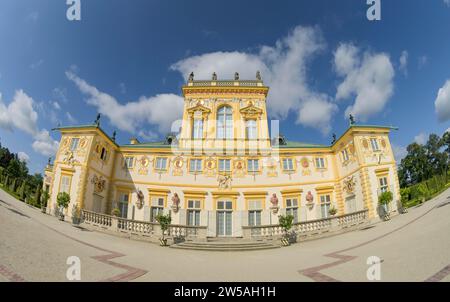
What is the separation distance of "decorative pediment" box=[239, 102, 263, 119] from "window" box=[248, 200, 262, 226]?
10.9 metres

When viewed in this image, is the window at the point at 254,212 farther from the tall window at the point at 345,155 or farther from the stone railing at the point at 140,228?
the tall window at the point at 345,155

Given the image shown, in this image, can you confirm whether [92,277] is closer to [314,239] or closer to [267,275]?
[267,275]

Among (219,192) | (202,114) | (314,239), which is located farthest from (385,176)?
(202,114)

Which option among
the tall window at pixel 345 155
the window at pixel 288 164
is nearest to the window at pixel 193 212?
the window at pixel 288 164

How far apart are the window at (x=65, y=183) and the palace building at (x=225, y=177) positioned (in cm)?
9

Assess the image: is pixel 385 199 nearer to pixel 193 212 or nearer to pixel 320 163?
pixel 320 163

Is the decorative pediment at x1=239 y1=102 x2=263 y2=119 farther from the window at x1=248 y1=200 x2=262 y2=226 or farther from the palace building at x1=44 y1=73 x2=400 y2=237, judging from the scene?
the window at x1=248 y1=200 x2=262 y2=226

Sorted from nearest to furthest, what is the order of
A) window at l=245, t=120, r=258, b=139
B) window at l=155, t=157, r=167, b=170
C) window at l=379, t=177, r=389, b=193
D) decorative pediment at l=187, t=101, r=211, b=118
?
1. window at l=379, t=177, r=389, b=193
2. window at l=155, t=157, r=167, b=170
3. window at l=245, t=120, r=258, b=139
4. decorative pediment at l=187, t=101, r=211, b=118

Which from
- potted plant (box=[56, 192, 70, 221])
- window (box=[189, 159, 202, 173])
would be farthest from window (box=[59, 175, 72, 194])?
window (box=[189, 159, 202, 173])

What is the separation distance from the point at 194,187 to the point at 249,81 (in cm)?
1599

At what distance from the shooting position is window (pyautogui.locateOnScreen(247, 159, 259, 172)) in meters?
25.1

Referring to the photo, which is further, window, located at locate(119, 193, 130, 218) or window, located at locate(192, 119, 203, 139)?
window, located at locate(192, 119, 203, 139)

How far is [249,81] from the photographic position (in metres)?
30.5

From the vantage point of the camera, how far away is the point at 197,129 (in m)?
28.5
